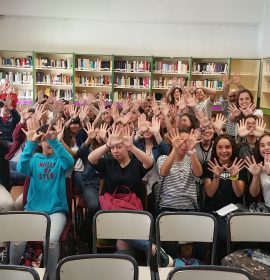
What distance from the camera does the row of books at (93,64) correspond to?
28.4 ft

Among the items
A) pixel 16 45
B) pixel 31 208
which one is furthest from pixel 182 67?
pixel 31 208

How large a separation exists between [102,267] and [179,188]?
4.65 ft

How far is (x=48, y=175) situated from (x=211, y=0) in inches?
291

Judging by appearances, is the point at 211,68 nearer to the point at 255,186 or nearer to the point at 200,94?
the point at 200,94

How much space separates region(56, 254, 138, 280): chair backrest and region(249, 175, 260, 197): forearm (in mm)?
1562

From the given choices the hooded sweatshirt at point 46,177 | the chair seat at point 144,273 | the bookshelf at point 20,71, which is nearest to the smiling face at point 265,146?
the chair seat at point 144,273

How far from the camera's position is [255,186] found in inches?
115

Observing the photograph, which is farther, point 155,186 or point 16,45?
point 16,45

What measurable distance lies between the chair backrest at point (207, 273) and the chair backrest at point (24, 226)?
1.04 m

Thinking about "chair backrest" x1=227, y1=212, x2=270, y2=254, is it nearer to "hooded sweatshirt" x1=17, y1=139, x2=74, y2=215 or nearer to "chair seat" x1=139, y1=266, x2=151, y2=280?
"chair seat" x1=139, y1=266, x2=151, y2=280

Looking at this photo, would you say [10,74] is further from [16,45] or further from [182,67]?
[182,67]

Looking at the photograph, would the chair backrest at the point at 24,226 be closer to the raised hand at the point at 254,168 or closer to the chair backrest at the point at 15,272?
the chair backrest at the point at 15,272

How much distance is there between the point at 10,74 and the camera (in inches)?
345

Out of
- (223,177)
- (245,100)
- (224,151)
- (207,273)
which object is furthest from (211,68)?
(207,273)
